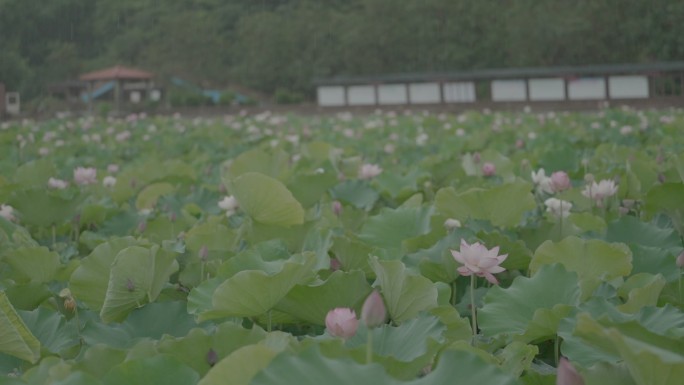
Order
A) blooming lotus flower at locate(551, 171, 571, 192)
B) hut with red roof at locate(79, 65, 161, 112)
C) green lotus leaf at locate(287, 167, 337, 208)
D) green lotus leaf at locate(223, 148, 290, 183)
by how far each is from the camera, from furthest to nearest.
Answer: hut with red roof at locate(79, 65, 161, 112) → green lotus leaf at locate(223, 148, 290, 183) → green lotus leaf at locate(287, 167, 337, 208) → blooming lotus flower at locate(551, 171, 571, 192)

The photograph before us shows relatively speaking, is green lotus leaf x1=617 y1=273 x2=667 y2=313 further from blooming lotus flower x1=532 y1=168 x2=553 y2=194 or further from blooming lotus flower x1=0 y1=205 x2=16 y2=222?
blooming lotus flower x1=0 y1=205 x2=16 y2=222

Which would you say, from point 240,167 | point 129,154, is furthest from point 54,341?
point 129,154

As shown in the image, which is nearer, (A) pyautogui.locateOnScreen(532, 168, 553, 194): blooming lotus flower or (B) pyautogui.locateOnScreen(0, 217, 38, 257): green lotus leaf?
(B) pyautogui.locateOnScreen(0, 217, 38, 257): green lotus leaf

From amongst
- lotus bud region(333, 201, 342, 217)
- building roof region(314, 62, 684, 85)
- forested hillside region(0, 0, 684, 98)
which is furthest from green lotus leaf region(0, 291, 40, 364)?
forested hillside region(0, 0, 684, 98)

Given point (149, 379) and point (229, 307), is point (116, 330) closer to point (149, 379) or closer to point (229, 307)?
point (229, 307)

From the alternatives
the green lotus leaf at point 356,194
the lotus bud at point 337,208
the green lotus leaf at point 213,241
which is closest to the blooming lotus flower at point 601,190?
the lotus bud at point 337,208

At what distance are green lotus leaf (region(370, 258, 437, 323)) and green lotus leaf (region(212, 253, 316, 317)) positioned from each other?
0.09m

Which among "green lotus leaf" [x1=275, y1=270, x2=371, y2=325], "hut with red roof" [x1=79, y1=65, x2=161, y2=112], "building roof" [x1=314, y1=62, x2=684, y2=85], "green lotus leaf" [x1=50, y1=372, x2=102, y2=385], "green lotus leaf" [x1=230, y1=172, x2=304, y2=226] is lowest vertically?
"hut with red roof" [x1=79, y1=65, x2=161, y2=112]

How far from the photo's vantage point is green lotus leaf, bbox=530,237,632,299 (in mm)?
1394

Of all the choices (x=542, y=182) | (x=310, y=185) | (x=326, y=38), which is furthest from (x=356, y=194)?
(x=326, y=38)

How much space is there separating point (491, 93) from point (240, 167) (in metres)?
17.4

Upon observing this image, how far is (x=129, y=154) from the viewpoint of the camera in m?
6.90

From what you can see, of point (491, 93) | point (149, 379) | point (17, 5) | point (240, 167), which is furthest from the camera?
point (17, 5)

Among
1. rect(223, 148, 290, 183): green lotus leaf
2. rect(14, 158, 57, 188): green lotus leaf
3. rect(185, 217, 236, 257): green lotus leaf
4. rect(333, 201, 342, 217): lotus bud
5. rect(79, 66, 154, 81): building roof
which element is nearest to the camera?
rect(185, 217, 236, 257): green lotus leaf
